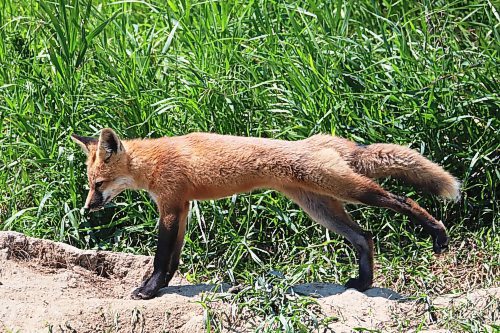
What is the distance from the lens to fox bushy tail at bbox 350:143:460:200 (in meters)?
5.23

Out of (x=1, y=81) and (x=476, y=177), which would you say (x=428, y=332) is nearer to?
(x=476, y=177)

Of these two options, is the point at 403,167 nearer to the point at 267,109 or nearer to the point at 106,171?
the point at 267,109

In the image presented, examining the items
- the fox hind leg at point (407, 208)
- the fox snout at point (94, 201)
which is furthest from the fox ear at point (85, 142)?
the fox hind leg at point (407, 208)

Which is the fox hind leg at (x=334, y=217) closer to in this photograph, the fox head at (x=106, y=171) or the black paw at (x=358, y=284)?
the black paw at (x=358, y=284)

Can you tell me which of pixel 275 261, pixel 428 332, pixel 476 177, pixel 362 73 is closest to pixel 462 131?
pixel 476 177

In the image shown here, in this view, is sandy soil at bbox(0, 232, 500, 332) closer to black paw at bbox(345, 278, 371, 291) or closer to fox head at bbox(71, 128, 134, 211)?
black paw at bbox(345, 278, 371, 291)

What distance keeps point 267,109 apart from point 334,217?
48.9 inches

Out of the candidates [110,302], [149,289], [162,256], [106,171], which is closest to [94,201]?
[106,171]

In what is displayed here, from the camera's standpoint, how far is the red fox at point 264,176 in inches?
200

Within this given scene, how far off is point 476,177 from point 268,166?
1677mm

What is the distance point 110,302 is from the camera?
471 centimetres

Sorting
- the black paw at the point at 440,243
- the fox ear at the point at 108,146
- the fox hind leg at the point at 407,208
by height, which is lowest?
the black paw at the point at 440,243

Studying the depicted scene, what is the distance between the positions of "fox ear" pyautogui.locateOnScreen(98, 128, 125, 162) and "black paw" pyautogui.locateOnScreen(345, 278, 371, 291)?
1629 millimetres

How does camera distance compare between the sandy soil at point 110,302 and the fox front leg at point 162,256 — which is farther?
the fox front leg at point 162,256
